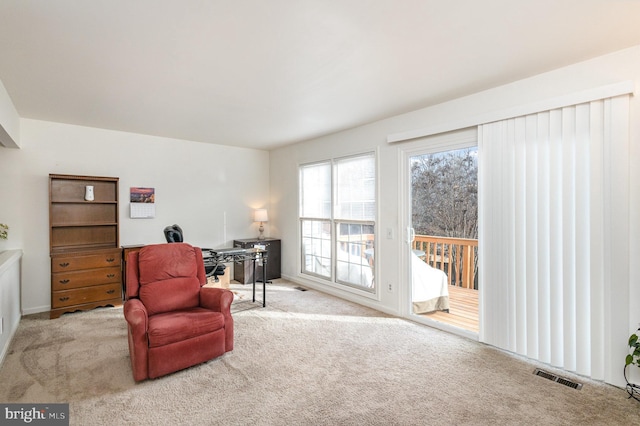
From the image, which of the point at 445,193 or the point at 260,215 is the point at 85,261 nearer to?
the point at 260,215

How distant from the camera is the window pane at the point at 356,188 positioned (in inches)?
176

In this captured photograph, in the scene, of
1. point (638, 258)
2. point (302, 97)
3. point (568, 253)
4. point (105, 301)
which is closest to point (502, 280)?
point (568, 253)

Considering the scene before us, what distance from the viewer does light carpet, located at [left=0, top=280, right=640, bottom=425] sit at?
210 cm

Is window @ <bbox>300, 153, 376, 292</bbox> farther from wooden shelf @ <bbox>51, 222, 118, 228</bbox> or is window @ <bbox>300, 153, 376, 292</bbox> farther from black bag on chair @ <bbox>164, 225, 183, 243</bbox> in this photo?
wooden shelf @ <bbox>51, 222, 118, 228</bbox>

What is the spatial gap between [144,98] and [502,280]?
4084 mm

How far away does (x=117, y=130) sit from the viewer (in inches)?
187

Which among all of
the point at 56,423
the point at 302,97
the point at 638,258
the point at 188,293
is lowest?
the point at 56,423

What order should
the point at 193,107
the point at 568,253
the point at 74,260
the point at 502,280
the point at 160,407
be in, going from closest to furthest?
the point at 160,407
the point at 568,253
the point at 502,280
the point at 193,107
the point at 74,260

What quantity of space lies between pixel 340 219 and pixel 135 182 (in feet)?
10.6

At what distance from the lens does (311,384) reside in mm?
2488

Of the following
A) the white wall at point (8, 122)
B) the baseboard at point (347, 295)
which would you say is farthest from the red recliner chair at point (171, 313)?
the baseboard at point (347, 295)

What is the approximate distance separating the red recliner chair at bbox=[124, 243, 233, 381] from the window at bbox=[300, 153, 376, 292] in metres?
2.20

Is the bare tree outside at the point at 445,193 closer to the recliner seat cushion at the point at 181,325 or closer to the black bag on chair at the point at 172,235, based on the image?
the recliner seat cushion at the point at 181,325

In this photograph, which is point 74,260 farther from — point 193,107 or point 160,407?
point 160,407
